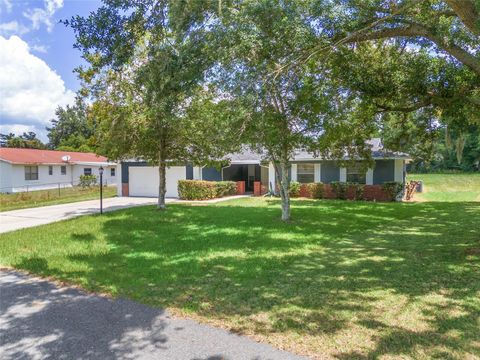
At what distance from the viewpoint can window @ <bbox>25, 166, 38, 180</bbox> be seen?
26578mm

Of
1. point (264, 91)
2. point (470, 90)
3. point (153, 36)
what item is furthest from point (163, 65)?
point (470, 90)

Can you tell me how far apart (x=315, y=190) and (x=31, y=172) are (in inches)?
827

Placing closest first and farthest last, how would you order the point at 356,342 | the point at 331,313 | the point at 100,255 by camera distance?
1. the point at 356,342
2. the point at 331,313
3. the point at 100,255

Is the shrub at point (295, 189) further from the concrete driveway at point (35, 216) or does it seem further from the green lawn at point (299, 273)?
the concrete driveway at point (35, 216)

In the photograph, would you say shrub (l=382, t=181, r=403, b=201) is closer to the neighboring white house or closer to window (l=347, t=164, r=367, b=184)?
window (l=347, t=164, r=367, b=184)

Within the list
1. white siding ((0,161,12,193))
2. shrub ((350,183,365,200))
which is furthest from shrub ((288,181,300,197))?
white siding ((0,161,12,193))

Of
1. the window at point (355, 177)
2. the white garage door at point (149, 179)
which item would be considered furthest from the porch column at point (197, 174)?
the window at point (355, 177)

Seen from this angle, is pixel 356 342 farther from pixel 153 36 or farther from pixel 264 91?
pixel 153 36

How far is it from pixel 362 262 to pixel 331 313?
8.74 ft

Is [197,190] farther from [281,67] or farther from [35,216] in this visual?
[281,67]

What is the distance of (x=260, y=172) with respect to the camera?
2491cm

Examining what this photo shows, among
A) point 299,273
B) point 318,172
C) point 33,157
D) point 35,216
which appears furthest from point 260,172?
point 299,273

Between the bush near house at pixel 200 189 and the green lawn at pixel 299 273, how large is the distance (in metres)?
7.73

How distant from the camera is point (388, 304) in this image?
459cm
